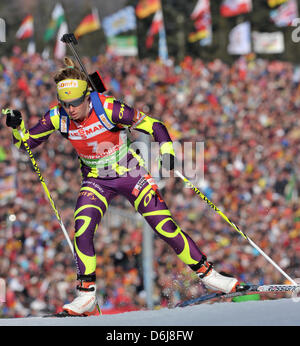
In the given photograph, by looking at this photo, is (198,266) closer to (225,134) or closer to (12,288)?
(12,288)

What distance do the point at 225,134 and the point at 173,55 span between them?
84.1 feet

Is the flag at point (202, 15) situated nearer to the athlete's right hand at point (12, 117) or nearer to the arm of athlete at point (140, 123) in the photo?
the arm of athlete at point (140, 123)

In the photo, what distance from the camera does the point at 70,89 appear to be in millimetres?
5145

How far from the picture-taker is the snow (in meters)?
4.73

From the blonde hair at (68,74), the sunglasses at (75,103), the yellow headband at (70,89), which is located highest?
the blonde hair at (68,74)

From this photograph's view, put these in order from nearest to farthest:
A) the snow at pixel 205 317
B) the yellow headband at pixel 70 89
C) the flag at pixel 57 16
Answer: the snow at pixel 205 317
the yellow headband at pixel 70 89
the flag at pixel 57 16

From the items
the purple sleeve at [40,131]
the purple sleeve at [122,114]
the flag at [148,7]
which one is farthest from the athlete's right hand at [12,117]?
the flag at [148,7]

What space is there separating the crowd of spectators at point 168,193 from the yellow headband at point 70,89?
302 cm

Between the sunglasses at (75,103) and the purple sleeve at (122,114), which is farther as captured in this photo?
the purple sleeve at (122,114)

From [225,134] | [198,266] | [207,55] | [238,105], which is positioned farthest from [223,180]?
[207,55]

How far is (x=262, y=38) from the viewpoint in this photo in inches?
1152

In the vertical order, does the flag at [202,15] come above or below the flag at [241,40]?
above

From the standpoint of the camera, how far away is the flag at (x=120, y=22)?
22.1 metres

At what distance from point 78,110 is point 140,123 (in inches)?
24.6
